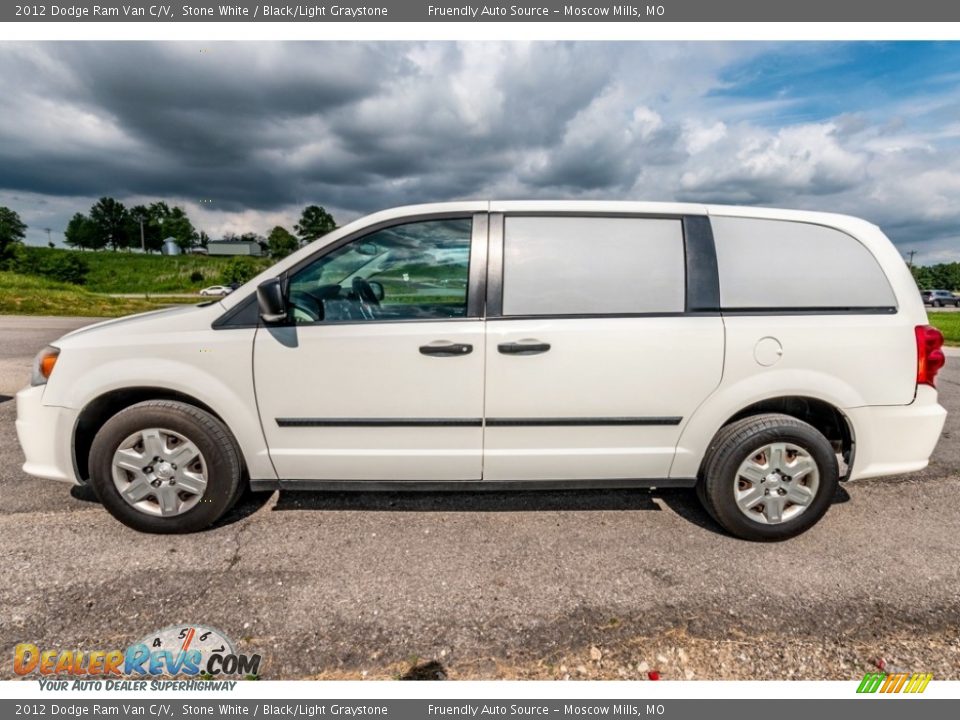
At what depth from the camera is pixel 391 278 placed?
9.57 ft

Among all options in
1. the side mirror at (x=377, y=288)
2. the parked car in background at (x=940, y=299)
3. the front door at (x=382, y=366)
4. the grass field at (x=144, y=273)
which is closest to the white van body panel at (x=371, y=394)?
the front door at (x=382, y=366)

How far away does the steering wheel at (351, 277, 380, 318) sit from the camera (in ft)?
9.34

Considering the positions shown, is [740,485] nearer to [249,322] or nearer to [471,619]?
[471,619]

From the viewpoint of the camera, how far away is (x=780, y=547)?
2.79m

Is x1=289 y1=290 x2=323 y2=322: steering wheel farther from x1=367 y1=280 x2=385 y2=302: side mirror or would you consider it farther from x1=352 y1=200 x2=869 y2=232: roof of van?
x1=352 y1=200 x2=869 y2=232: roof of van

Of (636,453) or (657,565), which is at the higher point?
(636,453)

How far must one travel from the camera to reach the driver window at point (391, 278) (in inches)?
107

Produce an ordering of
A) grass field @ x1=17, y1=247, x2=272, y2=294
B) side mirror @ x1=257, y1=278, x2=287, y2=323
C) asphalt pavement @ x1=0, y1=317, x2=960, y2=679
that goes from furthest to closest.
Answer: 1. grass field @ x1=17, y1=247, x2=272, y2=294
2. side mirror @ x1=257, y1=278, x2=287, y2=323
3. asphalt pavement @ x1=0, y1=317, x2=960, y2=679

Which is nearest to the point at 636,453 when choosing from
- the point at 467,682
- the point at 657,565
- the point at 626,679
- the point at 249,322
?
the point at 657,565

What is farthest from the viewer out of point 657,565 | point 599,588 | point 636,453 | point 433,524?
point 433,524

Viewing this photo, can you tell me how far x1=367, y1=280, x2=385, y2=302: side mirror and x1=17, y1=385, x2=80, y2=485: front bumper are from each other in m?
1.75

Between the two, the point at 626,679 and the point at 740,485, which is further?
the point at 740,485

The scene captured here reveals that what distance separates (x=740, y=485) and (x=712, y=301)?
1046 mm

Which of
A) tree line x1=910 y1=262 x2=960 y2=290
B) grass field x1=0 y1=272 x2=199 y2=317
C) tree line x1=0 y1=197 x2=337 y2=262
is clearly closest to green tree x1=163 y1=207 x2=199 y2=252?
tree line x1=0 y1=197 x2=337 y2=262
